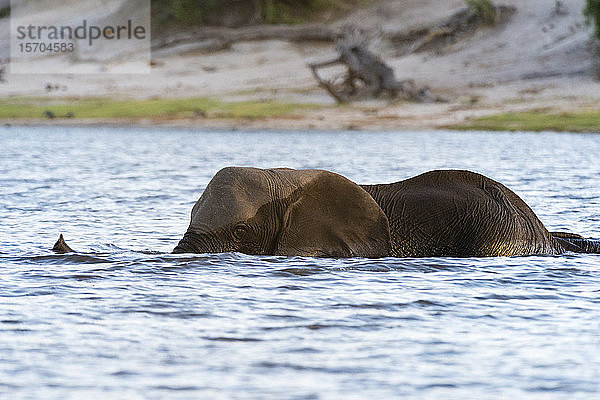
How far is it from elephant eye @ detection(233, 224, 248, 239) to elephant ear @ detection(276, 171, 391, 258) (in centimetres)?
29

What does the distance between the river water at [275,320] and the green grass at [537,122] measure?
17.0 m

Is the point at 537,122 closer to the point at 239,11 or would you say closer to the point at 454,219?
the point at 454,219

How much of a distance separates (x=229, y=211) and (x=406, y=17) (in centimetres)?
3890

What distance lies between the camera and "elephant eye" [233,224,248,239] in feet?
29.0

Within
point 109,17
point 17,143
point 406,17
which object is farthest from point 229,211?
point 109,17

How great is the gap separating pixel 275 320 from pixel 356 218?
6.71ft

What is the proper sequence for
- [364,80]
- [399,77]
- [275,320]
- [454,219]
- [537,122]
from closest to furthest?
[275,320]
[454,219]
[537,122]
[364,80]
[399,77]

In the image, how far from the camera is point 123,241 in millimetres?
11219

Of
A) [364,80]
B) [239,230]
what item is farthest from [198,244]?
[364,80]

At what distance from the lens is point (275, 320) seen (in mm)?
7168

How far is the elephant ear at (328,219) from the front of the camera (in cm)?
891

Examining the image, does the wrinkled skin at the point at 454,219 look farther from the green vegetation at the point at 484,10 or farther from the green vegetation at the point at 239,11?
the green vegetation at the point at 239,11

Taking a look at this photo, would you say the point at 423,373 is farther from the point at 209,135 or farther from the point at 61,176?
the point at 209,135

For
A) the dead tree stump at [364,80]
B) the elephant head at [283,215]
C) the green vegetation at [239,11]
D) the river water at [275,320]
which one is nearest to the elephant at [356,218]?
the elephant head at [283,215]
